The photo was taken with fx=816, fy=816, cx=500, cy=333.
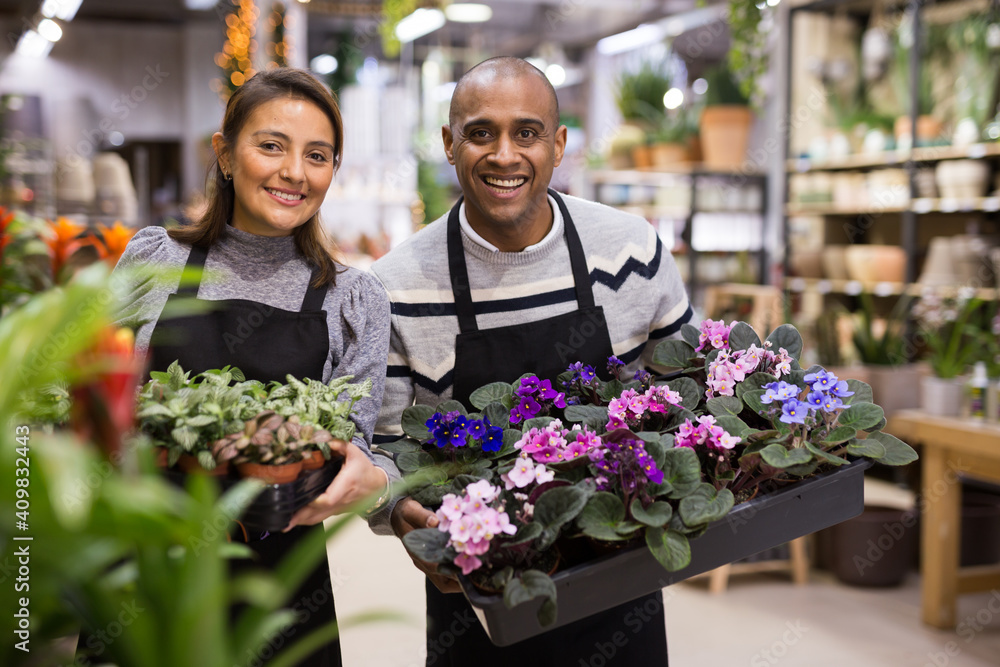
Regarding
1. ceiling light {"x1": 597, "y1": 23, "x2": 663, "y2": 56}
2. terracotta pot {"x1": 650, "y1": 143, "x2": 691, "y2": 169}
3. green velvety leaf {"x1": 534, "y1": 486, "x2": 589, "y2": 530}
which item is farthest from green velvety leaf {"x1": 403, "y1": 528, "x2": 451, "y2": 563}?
ceiling light {"x1": 597, "y1": 23, "x2": 663, "y2": 56}

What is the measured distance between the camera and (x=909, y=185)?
5.50 m

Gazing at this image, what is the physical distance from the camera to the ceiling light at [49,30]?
7.30 m

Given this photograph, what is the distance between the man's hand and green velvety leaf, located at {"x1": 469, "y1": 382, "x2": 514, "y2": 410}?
216mm

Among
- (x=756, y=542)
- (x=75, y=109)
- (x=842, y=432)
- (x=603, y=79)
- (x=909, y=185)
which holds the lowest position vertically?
(x=756, y=542)

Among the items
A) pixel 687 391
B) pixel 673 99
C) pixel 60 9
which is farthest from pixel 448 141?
pixel 60 9

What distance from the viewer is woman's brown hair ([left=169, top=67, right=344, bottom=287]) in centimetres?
134

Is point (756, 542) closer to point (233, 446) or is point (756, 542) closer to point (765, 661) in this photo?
point (233, 446)

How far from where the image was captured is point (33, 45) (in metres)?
7.31

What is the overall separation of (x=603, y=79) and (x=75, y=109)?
20.2 feet

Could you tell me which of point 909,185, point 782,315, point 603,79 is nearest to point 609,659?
point 782,315

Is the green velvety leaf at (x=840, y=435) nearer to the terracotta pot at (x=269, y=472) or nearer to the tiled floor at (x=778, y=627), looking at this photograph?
the terracotta pot at (x=269, y=472)

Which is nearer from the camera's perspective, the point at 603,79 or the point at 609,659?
the point at 609,659

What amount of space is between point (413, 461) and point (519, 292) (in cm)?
44

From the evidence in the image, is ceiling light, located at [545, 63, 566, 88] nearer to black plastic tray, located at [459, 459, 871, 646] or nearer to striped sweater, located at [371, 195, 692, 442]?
striped sweater, located at [371, 195, 692, 442]
